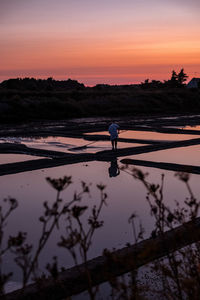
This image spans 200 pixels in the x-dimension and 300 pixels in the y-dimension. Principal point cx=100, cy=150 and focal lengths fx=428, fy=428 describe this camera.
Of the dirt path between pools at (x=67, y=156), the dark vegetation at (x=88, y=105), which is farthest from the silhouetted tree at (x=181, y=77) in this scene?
the dirt path between pools at (x=67, y=156)

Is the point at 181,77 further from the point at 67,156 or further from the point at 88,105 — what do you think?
the point at 67,156

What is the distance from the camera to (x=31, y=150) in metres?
13.6

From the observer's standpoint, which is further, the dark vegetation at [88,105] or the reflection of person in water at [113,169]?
the dark vegetation at [88,105]

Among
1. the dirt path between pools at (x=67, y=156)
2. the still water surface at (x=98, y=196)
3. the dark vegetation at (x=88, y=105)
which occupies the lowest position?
the still water surface at (x=98, y=196)

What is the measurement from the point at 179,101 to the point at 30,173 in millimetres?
38961

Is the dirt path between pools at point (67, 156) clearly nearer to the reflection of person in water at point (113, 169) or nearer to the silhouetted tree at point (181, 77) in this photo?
the reflection of person in water at point (113, 169)

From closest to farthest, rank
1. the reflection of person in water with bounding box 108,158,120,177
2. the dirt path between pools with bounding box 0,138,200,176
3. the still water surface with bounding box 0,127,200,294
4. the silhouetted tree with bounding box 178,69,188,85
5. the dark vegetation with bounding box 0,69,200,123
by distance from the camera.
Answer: the still water surface with bounding box 0,127,200,294, the reflection of person in water with bounding box 108,158,120,177, the dirt path between pools with bounding box 0,138,200,176, the dark vegetation with bounding box 0,69,200,123, the silhouetted tree with bounding box 178,69,188,85

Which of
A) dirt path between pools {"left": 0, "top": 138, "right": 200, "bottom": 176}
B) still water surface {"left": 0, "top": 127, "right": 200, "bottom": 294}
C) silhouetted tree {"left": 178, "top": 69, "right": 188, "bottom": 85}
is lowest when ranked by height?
still water surface {"left": 0, "top": 127, "right": 200, "bottom": 294}

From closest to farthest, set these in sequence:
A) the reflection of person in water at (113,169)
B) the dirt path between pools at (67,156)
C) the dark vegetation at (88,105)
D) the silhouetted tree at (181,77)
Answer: the reflection of person in water at (113,169) < the dirt path between pools at (67,156) < the dark vegetation at (88,105) < the silhouetted tree at (181,77)

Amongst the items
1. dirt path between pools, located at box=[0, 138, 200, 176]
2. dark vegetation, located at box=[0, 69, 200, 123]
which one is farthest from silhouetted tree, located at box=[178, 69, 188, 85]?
dirt path between pools, located at box=[0, 138, 200, 176]

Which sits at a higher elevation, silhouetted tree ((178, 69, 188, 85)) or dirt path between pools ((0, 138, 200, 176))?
silhouetted tree ((178, 69, 188, 85))

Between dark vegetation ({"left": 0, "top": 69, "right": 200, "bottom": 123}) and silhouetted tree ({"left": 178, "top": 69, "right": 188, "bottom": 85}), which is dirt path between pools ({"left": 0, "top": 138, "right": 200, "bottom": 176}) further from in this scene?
silhouetted tree ({"left": 178, "top": 69, "right": 188, "bottom": 85})

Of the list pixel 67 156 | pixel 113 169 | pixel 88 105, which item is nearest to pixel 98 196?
pixel 113 169

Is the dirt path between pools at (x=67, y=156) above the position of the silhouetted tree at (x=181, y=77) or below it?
below
